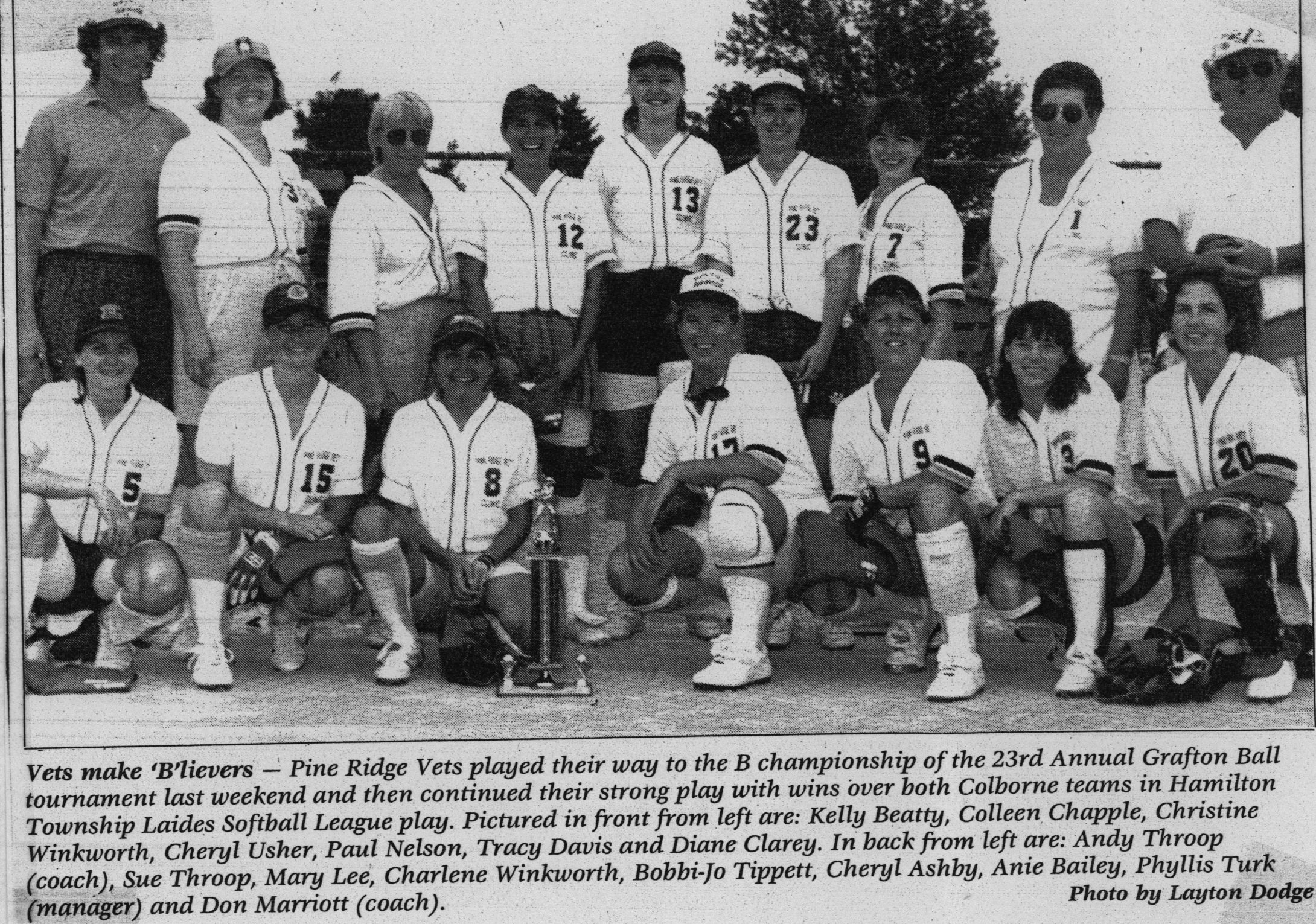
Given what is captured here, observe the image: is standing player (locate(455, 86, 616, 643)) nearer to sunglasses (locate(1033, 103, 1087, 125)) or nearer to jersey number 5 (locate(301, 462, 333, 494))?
jersey number 5 (locate(301, 462, 333, 494))

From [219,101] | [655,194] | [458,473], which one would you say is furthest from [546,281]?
[219,101]

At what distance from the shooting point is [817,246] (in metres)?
6.17

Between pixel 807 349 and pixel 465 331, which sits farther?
pixel 807 349

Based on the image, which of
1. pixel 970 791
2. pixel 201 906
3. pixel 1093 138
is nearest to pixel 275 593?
pixel 201 906

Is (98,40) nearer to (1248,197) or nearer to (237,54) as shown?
(237,54)

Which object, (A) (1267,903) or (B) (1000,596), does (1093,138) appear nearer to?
(B) (1000,596)

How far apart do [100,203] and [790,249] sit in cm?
239

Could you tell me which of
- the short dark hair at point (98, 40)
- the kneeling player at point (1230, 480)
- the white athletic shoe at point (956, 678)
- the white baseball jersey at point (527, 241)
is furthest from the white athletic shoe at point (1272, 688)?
the short dark hair at point (98, 40)

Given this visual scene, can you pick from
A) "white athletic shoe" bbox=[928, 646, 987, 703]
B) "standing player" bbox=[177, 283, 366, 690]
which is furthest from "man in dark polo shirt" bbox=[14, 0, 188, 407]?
"white athletic shoe" bbox=[928, 646, 987, 703]

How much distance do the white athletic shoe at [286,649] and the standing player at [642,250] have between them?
1.18m

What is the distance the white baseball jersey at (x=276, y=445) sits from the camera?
595 cm

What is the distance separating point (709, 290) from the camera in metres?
6.06

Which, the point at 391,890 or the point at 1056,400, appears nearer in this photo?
the point at 391,890

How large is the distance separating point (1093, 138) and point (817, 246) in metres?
1.08
